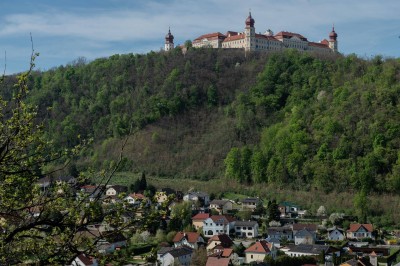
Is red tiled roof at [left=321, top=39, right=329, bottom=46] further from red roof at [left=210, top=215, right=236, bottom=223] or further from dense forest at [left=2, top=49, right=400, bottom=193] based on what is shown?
red roof at [left=210, top=215, right=236, bottom=223]

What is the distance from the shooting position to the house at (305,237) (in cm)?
2775

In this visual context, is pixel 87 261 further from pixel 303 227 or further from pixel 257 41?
pixel 257 41

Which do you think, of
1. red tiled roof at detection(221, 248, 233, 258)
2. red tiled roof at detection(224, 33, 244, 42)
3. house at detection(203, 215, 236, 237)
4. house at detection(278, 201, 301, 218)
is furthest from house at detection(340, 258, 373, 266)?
red tiled roof at detection(224, 33, 244, 42)

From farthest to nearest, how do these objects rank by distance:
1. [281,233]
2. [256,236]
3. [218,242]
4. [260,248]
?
[256,236] → [281,233] → [218,242] → [260,248]

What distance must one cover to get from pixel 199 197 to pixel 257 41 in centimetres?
3037

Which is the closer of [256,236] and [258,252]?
[258,252]

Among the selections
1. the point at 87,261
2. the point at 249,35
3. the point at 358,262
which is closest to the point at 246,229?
the point at 358,262

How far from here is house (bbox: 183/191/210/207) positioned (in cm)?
3584

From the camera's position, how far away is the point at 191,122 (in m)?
52.1

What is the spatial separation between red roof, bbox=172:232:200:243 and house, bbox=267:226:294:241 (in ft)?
13.4

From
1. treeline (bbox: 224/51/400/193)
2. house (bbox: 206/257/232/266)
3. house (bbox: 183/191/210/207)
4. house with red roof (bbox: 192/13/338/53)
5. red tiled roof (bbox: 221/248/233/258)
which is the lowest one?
red tiled roof (bbox: 221/248/233/258)

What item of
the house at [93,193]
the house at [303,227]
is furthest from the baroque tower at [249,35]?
the house at [93,193]

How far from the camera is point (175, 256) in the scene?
23.3 meters

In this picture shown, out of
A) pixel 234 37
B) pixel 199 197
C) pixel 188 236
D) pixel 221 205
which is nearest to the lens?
pixel 188 236
